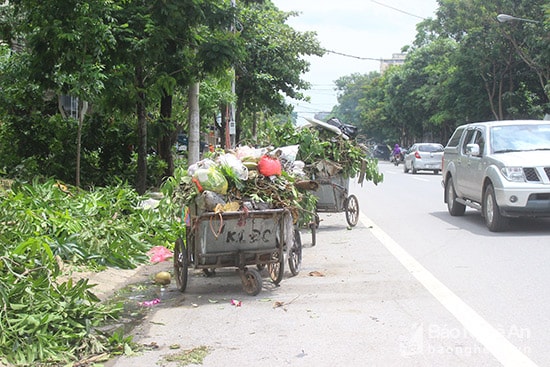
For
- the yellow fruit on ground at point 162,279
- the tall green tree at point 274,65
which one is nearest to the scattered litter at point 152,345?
the yellow fruit on ground at point 162,279

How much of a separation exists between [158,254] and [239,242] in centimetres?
280

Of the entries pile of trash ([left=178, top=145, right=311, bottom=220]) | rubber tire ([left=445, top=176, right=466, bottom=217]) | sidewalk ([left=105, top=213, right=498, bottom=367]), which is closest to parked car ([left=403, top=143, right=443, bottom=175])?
rubber tire ([left=445, top=176, right=466, bottom=217])

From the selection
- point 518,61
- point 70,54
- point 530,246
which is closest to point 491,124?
point 530,246

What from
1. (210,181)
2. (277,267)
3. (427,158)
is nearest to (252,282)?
(277,267)

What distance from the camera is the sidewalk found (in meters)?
4.84

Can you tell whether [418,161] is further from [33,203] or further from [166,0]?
[33,203]

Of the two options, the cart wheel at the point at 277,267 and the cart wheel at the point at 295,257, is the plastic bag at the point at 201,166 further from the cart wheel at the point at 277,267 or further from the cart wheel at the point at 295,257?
the cart wheel at the point at 295,257

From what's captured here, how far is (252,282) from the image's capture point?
277 inches

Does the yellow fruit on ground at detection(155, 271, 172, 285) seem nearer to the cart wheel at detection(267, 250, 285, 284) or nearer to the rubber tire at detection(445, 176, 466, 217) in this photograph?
the cart wheel at detection(267, 250, 285, 284)

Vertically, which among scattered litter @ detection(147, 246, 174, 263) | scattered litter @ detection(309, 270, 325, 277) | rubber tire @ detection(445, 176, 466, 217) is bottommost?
scattered litter @ detection(147, 246, 174, 263)

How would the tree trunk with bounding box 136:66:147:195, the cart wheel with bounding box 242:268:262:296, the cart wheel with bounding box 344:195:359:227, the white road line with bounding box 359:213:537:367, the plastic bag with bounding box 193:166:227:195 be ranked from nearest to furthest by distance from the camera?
1. the white road line with bounding box 359:213:537:367
2. the plastic bag with bounding box 193:166:227:195
3. the cart wheel with bounding box 242:268:262:296
4. the cart wheel with bounding box 344:195:359:227
5. the tree trunk with bounding box 136:66:147:195

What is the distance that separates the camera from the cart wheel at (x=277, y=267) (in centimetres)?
718

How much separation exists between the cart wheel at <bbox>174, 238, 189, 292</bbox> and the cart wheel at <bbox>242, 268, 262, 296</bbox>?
0.66 m

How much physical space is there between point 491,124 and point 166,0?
6.51 meters
